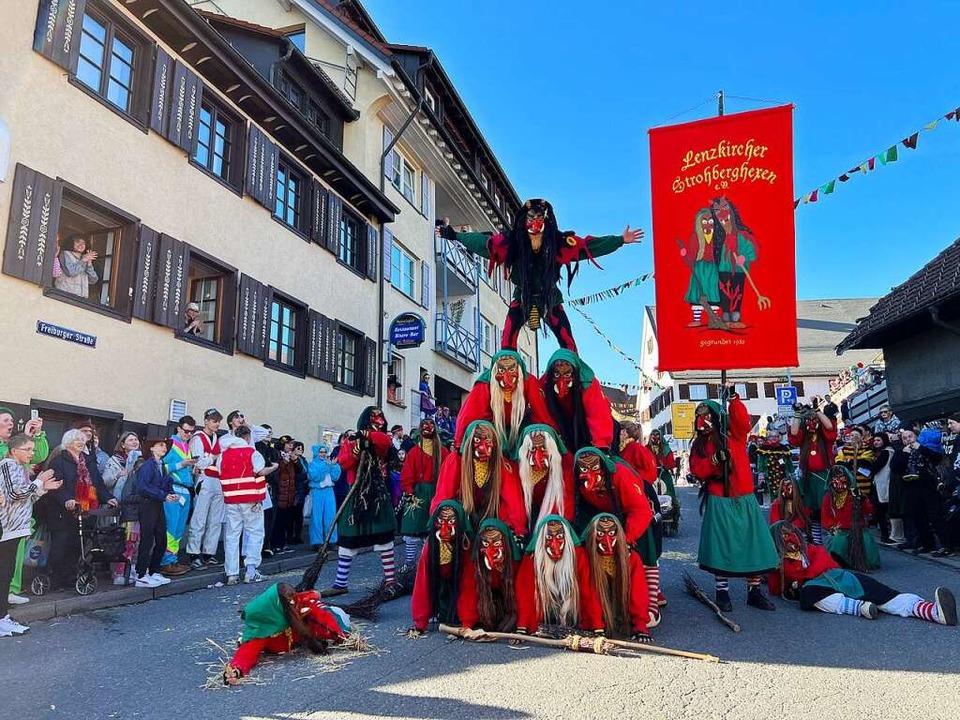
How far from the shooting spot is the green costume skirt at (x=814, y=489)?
948cm

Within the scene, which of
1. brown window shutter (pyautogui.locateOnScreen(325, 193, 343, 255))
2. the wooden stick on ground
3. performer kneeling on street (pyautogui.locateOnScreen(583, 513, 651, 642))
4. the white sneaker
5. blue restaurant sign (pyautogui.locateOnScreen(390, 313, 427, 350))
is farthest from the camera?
blue restaurant sign (pyautogui.locateOnScreen(390, 313, 427, 350))

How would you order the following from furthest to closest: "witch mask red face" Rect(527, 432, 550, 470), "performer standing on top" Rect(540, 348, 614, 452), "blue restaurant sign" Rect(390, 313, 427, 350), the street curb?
"blue restaurant sign" Rect(390, 313, 427, 350) → the street curb → "performer standing on top" Rect(540, 348, 614, 452) → "witch mask red face" Rect(527, 432, 550, 470)

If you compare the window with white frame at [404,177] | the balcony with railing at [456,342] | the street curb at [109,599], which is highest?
the window with white frame at [404,177]

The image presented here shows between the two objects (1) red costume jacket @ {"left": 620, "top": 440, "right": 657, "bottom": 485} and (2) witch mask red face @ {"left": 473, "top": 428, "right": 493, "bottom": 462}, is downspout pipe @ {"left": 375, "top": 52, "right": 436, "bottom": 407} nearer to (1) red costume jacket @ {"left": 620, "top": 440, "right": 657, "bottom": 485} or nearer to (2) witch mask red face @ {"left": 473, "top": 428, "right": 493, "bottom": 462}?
(1) red costume jacket @ {"left": 620, "top": 440, "right": 657, "bottom": 485}

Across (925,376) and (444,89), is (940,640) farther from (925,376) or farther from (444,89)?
(444,89)

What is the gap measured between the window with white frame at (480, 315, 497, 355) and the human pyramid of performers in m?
20.3

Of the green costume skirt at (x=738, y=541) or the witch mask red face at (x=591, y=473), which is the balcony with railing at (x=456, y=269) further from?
the witch mask red face at (x=591, y=473)

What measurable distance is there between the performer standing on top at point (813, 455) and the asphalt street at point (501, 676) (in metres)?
3.57

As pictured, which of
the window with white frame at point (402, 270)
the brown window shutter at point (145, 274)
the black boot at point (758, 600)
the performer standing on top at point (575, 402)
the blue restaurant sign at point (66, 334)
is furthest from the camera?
the window with white frame at point (402, 270)

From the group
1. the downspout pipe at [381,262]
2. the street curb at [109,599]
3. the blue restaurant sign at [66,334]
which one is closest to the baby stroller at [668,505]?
the street curb at [109,599]

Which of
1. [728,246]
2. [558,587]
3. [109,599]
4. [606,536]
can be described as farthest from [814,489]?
[109,599]

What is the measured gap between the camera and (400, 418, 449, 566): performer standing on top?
8625 mm

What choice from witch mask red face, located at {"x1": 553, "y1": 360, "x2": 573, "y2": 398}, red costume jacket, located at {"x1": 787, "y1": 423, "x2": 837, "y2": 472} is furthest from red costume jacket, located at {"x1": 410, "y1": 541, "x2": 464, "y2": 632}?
red costume jacket, located at {"x1": 787, "y1": 423, "x2": 837, "y2": 472}

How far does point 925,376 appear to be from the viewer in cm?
1577
